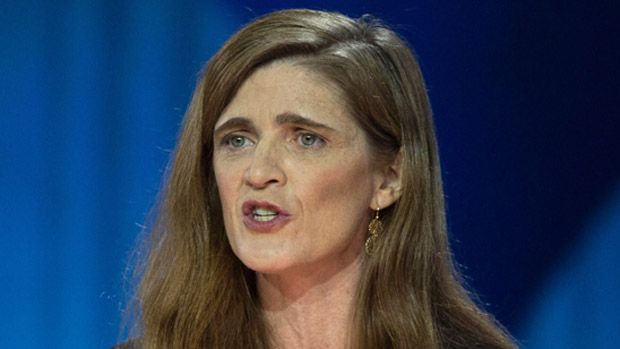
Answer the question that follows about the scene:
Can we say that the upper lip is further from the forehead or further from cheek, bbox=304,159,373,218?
the forehead

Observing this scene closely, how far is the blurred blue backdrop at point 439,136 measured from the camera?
10.9 feet

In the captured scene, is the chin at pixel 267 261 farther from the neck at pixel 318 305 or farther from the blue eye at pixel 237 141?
the blue eye at pixel 237 141

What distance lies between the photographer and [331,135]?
101 inches

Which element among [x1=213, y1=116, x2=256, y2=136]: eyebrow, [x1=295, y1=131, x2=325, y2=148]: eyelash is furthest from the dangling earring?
[x1=213, y1=116, x2=256, y2=136]: eyebrow

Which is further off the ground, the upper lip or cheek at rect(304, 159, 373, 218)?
cheek at rect(304, 159, 373, 218)

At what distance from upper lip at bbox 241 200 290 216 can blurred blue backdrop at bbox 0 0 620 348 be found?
2.85 ft

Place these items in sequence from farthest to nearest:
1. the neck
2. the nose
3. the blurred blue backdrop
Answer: the blurred blue backdrop, the neck, the nose

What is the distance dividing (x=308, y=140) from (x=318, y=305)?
351mm

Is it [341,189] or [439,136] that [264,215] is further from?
[439,136]

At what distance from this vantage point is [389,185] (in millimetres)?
2674

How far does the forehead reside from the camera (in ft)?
8.36

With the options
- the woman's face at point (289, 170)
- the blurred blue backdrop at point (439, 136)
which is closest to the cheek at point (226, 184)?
the woman's face at point (289, 170)

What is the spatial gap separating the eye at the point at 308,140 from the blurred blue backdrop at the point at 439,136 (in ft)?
2.83

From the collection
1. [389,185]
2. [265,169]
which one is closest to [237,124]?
[265,169]
